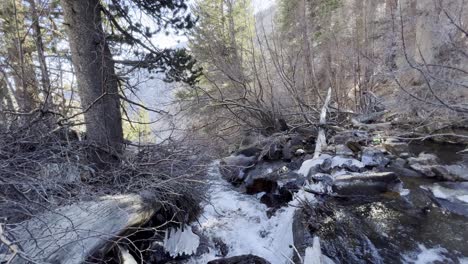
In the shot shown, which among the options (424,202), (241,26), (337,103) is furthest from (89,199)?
(241,26)

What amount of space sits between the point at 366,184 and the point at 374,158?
1.51 metres

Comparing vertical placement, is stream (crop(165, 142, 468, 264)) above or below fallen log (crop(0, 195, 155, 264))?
below

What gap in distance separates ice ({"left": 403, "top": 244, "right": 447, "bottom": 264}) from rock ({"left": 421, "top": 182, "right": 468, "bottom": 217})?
105 cm

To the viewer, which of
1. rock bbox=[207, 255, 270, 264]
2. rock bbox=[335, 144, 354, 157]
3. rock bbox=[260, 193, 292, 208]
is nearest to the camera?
Result: rock bbox=[207, 255, 270, 264]

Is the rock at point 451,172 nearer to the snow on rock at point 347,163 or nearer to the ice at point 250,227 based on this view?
the snow on rock at point 347,163

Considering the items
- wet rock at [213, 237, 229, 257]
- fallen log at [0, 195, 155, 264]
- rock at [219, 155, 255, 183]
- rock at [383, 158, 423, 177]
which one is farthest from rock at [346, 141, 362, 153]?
fallen log at [0, 195, 155, 264]

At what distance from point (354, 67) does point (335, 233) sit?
25.8 ft

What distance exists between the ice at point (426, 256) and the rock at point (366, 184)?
4.34 ft

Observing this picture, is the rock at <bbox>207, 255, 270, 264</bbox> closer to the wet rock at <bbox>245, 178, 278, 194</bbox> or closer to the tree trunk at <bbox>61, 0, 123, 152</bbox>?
the wet rock at <bbox>245, 178, 278, 194</bbox>

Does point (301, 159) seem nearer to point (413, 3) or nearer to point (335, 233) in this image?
point (335, 233)

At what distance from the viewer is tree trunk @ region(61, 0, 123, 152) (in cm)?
394

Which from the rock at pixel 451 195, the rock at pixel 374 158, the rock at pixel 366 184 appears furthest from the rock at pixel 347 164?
the rock at pixel 451 195

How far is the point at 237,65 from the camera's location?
28.7 ft

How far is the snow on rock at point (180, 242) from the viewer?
3.52m
